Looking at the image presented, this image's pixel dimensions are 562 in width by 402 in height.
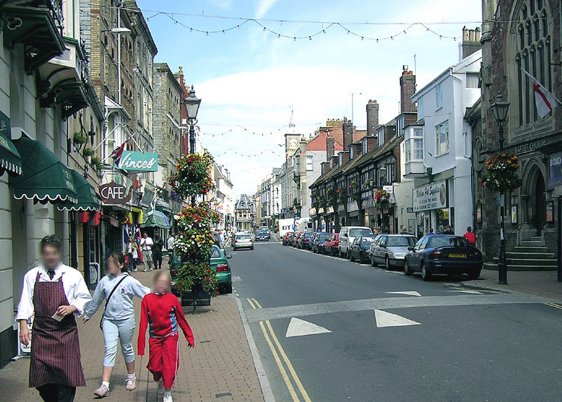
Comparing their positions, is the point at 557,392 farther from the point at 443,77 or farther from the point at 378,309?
the point at 443,77

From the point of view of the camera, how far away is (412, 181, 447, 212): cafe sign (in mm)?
37250

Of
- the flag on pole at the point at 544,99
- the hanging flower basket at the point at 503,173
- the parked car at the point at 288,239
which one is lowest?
the parked car at the point at 288,239

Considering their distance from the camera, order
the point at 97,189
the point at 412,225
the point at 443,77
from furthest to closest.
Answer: the point at 412,225 < the point at 443,77 < the point at 97,189

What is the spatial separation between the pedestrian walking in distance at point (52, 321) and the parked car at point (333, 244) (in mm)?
34473

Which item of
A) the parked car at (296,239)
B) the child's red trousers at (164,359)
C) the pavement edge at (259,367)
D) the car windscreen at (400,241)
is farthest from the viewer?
the parked car at (296,239)

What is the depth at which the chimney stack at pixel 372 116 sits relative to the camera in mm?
60219

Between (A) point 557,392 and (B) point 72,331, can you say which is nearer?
(B) point 72,331

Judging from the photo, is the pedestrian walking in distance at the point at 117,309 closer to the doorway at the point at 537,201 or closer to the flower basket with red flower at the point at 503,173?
the flower basket with red flower at the point at 503,173

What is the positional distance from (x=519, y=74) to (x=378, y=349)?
2112 centimetres

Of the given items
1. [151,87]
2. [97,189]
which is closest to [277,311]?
[97,189]

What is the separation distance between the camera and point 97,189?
24.5 metres

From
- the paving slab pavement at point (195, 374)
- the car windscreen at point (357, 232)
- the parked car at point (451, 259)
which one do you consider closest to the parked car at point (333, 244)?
the car windscreen at point (357, 232)

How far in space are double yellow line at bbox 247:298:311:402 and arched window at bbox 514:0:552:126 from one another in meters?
17.3

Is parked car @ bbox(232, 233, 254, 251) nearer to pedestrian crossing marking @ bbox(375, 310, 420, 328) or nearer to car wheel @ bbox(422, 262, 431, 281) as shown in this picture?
car wheel @ bbox(422, 262, 431, 281)
